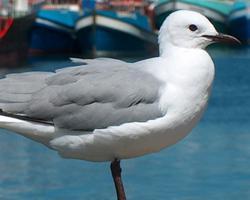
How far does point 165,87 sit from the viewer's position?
4496 mm

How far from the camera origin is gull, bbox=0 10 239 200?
4.50 meters

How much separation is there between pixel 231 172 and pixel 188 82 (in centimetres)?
392

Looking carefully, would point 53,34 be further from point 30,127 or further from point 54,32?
point 30,127

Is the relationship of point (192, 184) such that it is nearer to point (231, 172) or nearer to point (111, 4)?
point (231, 172)

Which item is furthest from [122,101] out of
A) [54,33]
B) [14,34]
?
[54,33]

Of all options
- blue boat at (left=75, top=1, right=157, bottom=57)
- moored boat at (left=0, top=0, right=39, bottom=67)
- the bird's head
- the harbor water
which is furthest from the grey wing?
blue boat at (left=75, top=1, right=157, bottom=57)

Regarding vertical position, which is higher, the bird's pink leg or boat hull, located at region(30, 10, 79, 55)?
the bird's pink leg

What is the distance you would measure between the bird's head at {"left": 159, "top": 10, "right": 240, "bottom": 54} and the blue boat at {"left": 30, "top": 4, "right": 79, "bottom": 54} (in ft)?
106

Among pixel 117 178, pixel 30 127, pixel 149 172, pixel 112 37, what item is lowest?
pixel 112 37

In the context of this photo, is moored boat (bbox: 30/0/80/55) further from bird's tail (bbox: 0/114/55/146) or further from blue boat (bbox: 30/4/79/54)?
bird's tail (bbox: 0/114/55/146)

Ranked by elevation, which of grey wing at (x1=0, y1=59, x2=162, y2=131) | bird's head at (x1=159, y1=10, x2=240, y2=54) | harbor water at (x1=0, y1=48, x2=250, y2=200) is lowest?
harbor water at (x1=0, y1=48, x2=250, y2=200)

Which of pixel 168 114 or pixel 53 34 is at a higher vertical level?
pixel 168 114

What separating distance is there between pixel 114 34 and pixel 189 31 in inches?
1215

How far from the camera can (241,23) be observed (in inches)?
1610
